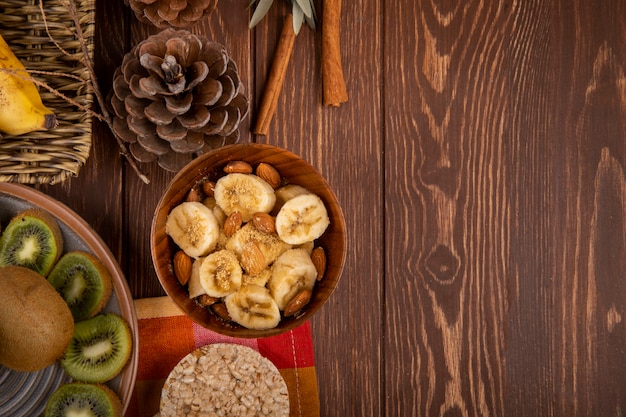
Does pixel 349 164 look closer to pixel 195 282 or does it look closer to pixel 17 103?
pixel 195 282

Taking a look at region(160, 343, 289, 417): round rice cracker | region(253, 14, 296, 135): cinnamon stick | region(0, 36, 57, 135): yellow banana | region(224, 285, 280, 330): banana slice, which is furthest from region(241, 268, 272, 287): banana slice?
region(0, 36, 57, 135): yellow banana

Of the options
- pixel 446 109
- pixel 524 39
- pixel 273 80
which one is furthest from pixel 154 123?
pixel 524 39

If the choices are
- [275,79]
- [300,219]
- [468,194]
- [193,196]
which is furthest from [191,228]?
[468,194]

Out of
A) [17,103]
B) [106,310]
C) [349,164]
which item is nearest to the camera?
[17,103]

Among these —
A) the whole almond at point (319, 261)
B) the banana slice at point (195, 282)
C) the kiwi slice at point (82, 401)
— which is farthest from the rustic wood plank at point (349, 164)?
the kiwi slice at point (82, 401)

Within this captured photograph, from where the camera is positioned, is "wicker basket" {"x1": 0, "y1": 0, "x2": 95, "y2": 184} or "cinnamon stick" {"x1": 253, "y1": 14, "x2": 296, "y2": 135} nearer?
"wicker basket" {"x1": 0, "y1": 0, "x2": 95, "y2": 184}

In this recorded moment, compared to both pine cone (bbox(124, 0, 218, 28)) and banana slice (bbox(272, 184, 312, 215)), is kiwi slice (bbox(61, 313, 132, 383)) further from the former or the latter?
pine cone (bbox(124, 0, 218, 28))
